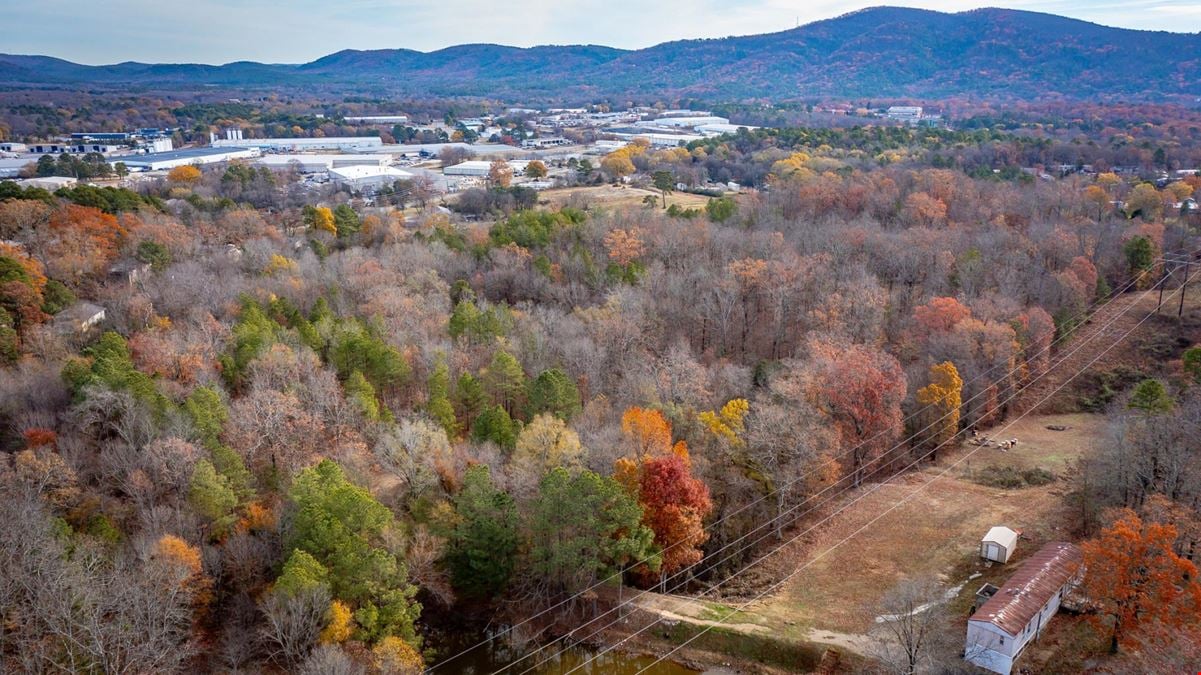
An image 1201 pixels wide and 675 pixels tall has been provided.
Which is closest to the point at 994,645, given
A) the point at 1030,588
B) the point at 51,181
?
the point at 1030,588

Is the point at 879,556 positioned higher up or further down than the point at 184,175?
further down

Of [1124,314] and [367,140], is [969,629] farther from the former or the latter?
[367,140]

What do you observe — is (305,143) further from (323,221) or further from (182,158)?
(323,221)

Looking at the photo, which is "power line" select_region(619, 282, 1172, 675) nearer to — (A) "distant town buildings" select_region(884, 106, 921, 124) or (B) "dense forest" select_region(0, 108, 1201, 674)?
(B) "dense forest" select_region(0, 108, 1201, 674)

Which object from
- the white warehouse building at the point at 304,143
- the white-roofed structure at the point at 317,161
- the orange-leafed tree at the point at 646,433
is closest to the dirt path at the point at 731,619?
the orange-leafed tree at the point at 646,433

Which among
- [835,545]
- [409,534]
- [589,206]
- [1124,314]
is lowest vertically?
[835,545]

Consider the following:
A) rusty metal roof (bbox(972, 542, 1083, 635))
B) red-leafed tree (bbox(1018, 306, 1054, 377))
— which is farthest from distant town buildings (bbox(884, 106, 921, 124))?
rusty metal roof (bbox(972, 542, 1083, 635))

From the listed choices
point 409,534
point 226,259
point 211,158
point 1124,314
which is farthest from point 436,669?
point 211,158
